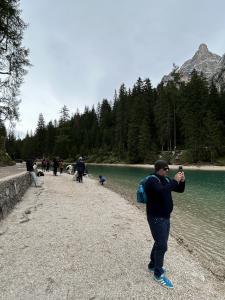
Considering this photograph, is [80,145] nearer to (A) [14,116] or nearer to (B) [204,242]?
(A) [14,116]

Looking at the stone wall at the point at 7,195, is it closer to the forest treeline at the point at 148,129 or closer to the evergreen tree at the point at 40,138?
the forest treeline at the point at 148,129

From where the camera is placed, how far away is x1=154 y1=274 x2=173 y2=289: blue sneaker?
4.51m

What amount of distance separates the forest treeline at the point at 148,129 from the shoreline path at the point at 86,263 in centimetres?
5379

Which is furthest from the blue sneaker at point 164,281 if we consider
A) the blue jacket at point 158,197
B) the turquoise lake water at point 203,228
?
the turquoise lake water at point 203,228

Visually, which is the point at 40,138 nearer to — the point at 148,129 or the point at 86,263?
the point at 148,129

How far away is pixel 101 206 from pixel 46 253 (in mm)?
6467

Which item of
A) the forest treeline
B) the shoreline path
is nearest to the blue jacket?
the shoreline path

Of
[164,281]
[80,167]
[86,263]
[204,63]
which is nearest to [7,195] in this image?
[86,263]

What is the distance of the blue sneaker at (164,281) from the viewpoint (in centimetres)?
451

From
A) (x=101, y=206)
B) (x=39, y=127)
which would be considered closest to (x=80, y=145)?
(x=39, y=127)

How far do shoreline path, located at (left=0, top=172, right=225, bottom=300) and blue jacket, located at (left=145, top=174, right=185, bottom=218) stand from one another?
129 cm

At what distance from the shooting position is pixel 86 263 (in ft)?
17.5

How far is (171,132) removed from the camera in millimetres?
75125

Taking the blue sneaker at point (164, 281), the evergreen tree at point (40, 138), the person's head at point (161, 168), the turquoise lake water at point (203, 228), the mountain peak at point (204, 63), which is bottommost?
the turquoise lake water at point (203, 228)
